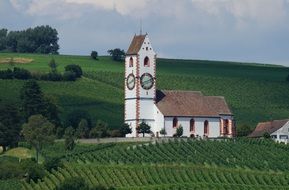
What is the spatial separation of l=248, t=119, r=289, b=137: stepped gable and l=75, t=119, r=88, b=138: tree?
1984 cm


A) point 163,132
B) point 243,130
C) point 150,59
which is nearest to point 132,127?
point 163,132

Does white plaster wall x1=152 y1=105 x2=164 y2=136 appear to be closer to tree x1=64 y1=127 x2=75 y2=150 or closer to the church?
the church

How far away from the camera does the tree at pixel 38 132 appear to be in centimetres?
17138

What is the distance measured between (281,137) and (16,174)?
133 feet

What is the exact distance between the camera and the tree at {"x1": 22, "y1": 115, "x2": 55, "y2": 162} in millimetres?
171375

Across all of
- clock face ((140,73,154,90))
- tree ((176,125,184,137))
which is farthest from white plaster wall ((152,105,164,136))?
clock face ((140,73,154,90))

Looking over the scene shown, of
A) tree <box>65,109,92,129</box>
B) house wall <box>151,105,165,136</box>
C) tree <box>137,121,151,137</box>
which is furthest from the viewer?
tree <box>65,109,92,129</box>

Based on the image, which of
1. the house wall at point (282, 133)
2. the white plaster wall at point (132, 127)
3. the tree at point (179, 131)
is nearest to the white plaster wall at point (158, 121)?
the tree at point (179, 131)

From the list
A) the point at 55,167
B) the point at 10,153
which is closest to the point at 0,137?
the point at 10,153

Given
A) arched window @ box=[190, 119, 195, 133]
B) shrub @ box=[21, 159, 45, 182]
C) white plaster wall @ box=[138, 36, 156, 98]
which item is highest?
white plaster wall @ box=[138, 36, 156, 98]

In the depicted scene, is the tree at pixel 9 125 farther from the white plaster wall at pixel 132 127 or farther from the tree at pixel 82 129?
the white plaster wall at pixel 132 127

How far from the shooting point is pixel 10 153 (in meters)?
174

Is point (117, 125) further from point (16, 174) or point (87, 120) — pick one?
point (16, 174)

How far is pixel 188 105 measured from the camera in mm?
180625
